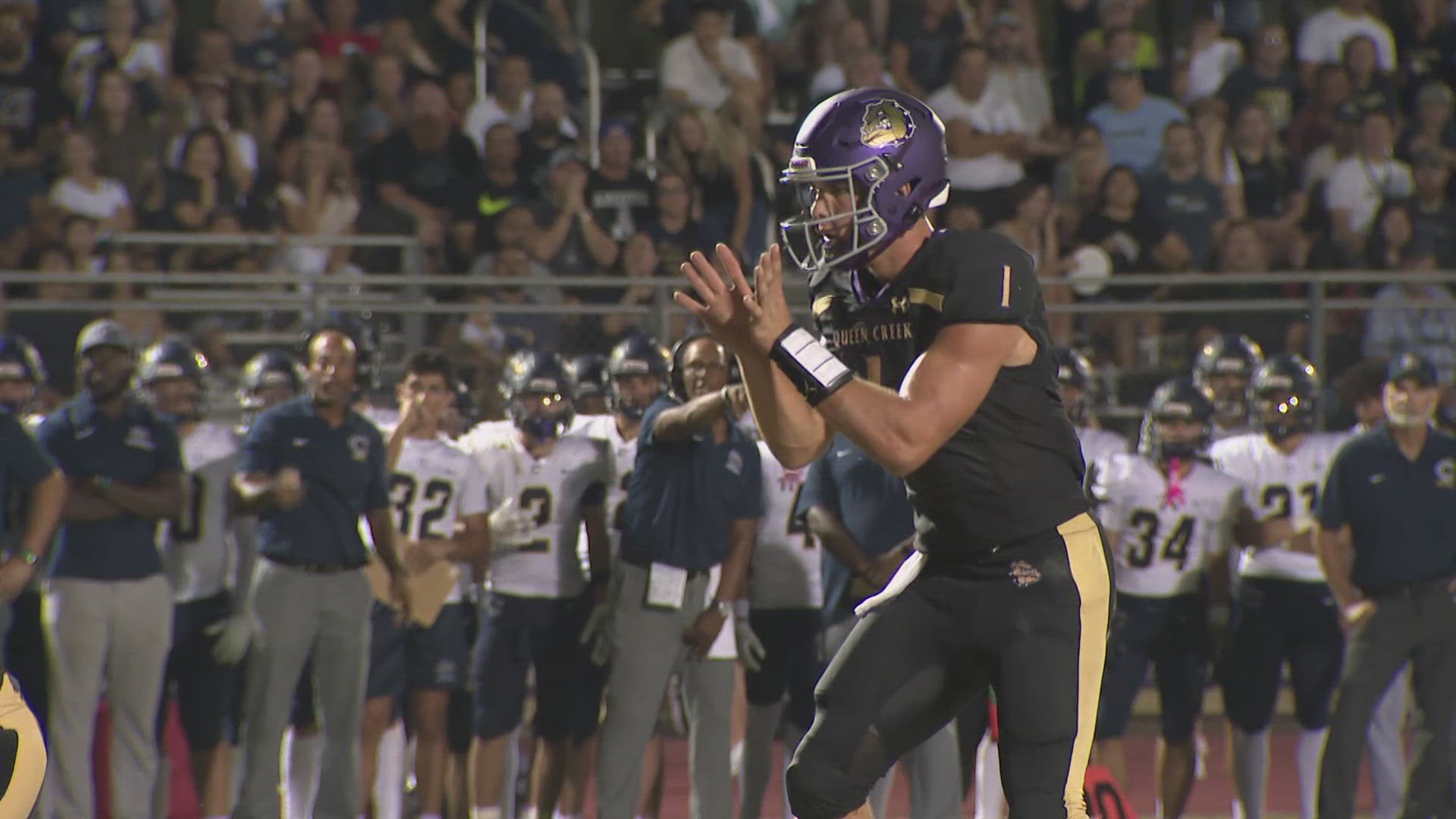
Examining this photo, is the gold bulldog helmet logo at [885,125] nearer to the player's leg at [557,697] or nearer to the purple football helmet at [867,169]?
the purple football helmet at [867,169]

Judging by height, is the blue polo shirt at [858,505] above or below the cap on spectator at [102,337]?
below

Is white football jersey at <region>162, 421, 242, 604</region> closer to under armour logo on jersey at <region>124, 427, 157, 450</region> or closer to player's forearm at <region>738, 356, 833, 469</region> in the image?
under armour logo on jersey at <region>124, 427, 157, 450</region>

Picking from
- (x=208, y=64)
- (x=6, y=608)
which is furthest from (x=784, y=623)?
(x=208, y=64)

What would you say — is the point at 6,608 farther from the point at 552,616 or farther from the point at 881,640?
the point at 881,640

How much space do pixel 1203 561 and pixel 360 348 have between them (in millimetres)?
3668

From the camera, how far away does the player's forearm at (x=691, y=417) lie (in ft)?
21.8

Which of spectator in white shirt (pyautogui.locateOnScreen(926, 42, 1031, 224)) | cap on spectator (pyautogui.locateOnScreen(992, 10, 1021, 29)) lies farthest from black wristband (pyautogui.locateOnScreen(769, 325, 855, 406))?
cap on spectator (pyautogui.locateOnScreen(992, 10, 1021, 29))

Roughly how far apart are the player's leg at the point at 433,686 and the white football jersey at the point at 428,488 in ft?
0.57

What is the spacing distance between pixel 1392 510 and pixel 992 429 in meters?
4.48

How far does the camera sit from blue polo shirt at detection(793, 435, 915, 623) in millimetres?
7371

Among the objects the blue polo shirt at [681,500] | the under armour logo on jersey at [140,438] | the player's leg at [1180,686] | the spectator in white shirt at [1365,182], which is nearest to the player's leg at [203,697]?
the under armour logo on jersey at [140,438]

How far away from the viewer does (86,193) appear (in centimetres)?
1034

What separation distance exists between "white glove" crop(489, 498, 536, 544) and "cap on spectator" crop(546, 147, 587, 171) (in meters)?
3.19

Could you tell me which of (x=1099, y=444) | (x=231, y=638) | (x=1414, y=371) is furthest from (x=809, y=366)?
(x=1099, y=444)
